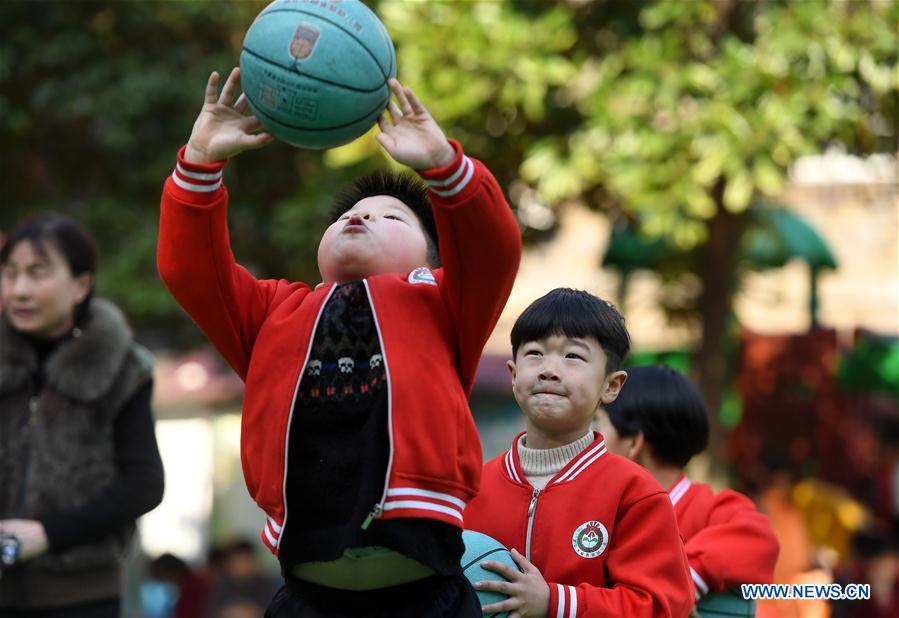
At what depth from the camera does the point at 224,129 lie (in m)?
3.00

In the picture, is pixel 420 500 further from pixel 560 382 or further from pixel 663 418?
pixel 663 418

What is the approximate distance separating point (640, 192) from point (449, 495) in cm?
576

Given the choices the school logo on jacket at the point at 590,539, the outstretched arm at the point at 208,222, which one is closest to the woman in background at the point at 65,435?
the outstretched arm at the point at 208,222

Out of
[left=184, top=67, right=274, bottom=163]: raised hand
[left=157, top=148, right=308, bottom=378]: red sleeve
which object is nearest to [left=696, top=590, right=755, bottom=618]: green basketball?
[left=157, top=148, right=308, bottom=378]: red sleeve

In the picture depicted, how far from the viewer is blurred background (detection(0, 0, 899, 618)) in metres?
8.41

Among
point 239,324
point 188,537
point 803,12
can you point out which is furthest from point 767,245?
point 239,324

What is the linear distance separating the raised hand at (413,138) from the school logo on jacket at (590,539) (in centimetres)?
99

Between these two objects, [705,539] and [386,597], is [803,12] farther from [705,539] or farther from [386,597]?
[386,597]

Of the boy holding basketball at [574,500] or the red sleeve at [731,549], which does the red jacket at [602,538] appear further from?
the red sleeve at [731,549]

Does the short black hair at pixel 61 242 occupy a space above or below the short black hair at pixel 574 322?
above

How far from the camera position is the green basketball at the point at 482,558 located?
10.2 feet

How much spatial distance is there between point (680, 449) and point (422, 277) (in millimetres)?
1512

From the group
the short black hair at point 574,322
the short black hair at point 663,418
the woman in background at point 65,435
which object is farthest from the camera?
the woman in background at point 65,435

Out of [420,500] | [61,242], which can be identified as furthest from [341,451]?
[61,242]
